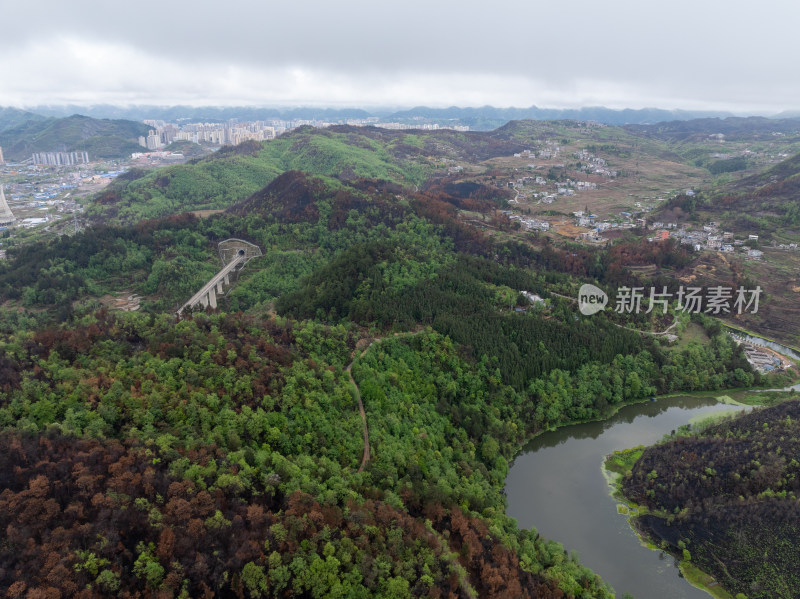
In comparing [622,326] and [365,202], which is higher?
[365,202]

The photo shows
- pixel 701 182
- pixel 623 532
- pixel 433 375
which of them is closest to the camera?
pixel 623 532

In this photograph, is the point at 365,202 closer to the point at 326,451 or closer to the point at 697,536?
the point at 326,451

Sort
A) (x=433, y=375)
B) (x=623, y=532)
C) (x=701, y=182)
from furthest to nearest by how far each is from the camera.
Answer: (x=701, y=182), (x=433, y=375), (x=623, y=532)

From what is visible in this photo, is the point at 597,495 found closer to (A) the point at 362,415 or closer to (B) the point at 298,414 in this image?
(A) the point at 362,415

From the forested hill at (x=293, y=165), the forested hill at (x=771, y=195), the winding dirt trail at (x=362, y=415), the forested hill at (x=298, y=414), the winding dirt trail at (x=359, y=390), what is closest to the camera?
the forested hill at (x=298, y=414)

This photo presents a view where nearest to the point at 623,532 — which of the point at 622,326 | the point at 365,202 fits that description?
the point at 622,326

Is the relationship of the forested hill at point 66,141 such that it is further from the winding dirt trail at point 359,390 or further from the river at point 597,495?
the river at point 597,495

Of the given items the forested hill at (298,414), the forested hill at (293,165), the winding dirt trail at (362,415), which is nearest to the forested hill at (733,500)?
the forested hill at (298,414)
